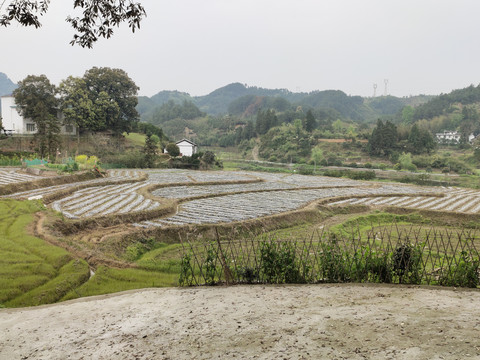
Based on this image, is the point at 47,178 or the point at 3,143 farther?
the point at 3,143

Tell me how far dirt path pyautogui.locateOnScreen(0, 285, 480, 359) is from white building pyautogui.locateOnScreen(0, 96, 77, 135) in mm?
44426

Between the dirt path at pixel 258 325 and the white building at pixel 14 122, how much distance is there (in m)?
44.4

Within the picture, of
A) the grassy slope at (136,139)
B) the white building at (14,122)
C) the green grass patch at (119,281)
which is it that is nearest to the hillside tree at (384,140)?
the grassy slope at (136,139)

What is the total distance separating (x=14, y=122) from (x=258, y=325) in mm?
49626

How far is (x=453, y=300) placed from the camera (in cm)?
619

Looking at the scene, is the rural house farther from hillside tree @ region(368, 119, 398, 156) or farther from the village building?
the village building

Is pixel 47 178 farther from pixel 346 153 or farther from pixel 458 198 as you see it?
pixel 346 153

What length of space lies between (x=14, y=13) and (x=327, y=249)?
286 inches

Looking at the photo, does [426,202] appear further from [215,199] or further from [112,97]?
[112,97]

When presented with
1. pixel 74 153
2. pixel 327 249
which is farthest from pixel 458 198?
pixel 74 153

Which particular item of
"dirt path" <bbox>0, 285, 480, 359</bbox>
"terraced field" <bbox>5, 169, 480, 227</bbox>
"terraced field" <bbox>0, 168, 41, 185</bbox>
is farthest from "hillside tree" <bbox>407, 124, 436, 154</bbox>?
"dirt path" <bbox>0, 285, 480, 359</bbox>

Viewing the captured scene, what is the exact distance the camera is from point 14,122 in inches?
1796

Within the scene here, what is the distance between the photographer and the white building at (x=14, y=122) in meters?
44.9

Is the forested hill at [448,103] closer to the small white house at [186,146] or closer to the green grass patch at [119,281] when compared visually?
the small white house at [186,146]
